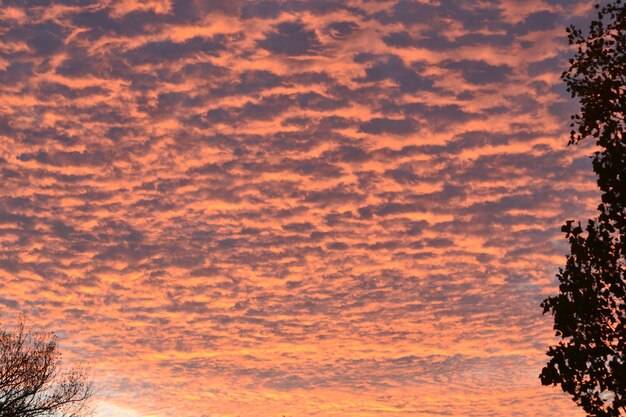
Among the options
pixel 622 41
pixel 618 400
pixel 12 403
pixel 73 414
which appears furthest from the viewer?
pixel 73 414

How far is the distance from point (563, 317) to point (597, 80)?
6.16 metres

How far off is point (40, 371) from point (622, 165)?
106 feet

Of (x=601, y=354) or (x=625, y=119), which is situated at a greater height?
(x=625, y=119)

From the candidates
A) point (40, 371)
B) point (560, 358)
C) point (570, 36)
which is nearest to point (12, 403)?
point (40, 371)

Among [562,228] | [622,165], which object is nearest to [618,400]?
[562,228]

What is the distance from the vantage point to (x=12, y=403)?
39.0 m

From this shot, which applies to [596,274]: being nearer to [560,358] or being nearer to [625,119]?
[560,358]

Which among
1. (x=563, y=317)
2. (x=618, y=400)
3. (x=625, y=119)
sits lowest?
(x=618, y=400)

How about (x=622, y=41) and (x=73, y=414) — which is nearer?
(x=622, y=41)

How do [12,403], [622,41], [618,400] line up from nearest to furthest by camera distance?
[618,400], [622,41], [12,403]

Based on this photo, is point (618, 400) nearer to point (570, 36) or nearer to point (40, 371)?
point (570, 36)

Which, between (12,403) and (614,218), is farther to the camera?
(12,403)

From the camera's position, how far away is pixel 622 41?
19.8m

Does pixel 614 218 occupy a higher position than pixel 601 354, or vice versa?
pixel 614 218
